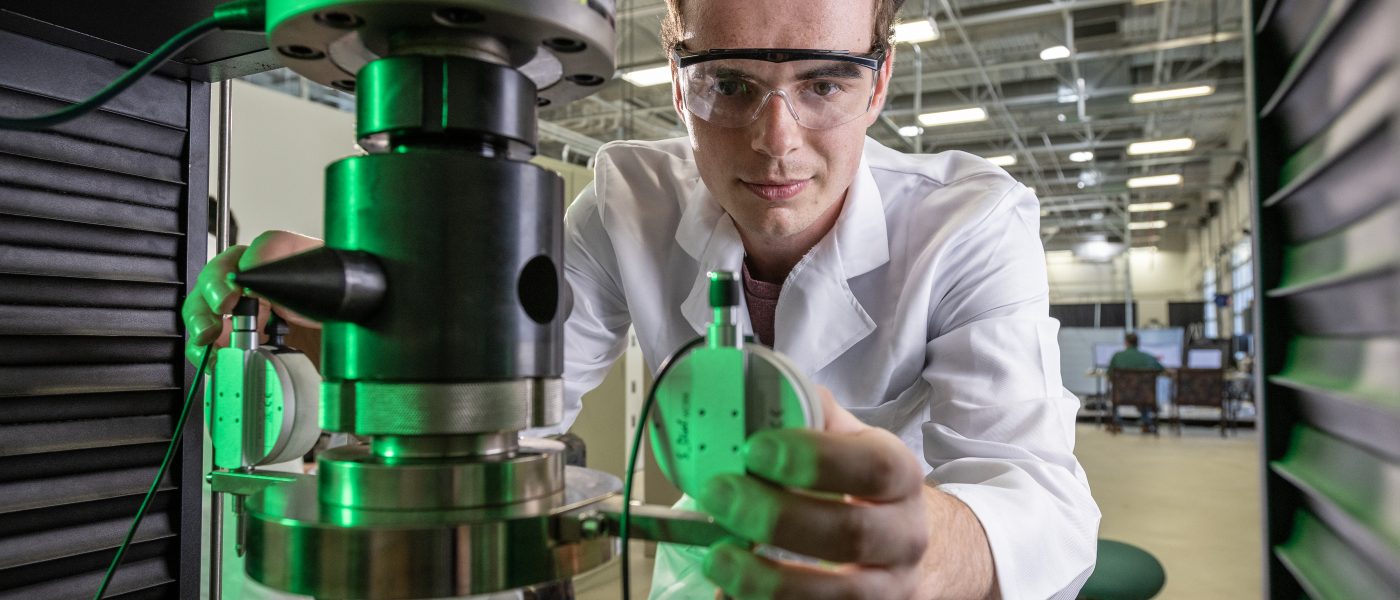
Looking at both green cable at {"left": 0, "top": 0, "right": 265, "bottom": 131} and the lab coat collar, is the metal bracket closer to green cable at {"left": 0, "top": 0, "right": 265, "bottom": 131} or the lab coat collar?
green cable at {"left": 0, "top": 0, "right": 265, "bottom": 131}

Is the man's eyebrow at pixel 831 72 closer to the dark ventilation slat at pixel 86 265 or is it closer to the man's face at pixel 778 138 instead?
the man's face at pixel 778 138

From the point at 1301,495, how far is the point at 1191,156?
46.2 feet

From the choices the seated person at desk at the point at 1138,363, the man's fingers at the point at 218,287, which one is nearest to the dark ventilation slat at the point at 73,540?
the man's fingers at the point at 218,287

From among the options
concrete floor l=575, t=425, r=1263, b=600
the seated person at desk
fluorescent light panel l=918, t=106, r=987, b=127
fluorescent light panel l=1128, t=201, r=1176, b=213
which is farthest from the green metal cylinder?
fluorescent light panel l=1128, t=201, r=1176, b=213

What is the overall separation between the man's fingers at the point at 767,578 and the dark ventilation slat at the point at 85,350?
0.60 m

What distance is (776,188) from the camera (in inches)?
40.1

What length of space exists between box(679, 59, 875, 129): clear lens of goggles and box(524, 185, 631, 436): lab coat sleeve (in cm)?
36

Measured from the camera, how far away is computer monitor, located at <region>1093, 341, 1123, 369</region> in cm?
1186

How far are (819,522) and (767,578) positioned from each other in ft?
0.12

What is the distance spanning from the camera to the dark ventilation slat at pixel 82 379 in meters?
0.65

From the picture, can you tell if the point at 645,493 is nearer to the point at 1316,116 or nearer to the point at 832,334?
the point at 832,334

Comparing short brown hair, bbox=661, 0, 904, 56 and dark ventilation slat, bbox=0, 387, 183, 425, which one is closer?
dark ventilation slat, bbox=0, 387, 183, 425

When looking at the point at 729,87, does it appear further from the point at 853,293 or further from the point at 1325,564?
the point at 1325,564

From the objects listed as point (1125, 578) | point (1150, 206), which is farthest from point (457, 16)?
point (1150, 206)
